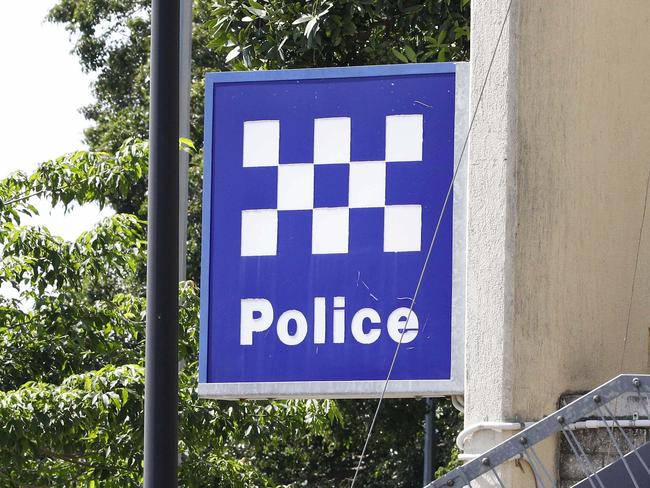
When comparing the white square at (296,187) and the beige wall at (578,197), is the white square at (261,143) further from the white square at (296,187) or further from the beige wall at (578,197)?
the beige wall at (578,197)

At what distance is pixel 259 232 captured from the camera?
668cm

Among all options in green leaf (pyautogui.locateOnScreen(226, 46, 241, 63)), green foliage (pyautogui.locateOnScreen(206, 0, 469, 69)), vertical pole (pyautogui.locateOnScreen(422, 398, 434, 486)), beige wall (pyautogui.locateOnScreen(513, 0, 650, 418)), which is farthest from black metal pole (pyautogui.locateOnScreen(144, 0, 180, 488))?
vertical pole (pyautogui.locateOnScreen(422, 398, 434, 486))

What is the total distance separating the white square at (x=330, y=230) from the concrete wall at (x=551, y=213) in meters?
0.73

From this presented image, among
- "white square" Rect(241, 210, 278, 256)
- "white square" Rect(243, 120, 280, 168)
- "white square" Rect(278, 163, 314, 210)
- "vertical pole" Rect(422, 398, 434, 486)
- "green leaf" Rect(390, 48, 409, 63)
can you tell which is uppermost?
"green leaf" Rect(390, 48, 409, 63)

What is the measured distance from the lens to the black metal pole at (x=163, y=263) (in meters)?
5.43

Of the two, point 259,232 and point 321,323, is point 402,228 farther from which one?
point 259,232

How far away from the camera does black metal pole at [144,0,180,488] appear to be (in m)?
5.43

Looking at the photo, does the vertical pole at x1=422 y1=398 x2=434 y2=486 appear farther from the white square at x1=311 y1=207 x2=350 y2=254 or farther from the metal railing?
the metal railing

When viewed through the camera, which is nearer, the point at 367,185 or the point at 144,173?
the point at 367,185

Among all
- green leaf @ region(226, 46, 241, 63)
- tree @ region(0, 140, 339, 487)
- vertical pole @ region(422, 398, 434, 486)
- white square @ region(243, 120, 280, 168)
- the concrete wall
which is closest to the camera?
the concrete wall

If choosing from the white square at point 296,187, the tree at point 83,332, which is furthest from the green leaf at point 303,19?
the white square at point 296,187

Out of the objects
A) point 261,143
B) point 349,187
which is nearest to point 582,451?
point 349,187

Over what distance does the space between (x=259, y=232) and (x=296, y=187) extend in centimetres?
29

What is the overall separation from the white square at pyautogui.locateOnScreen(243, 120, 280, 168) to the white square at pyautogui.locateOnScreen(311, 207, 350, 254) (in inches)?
14.9
